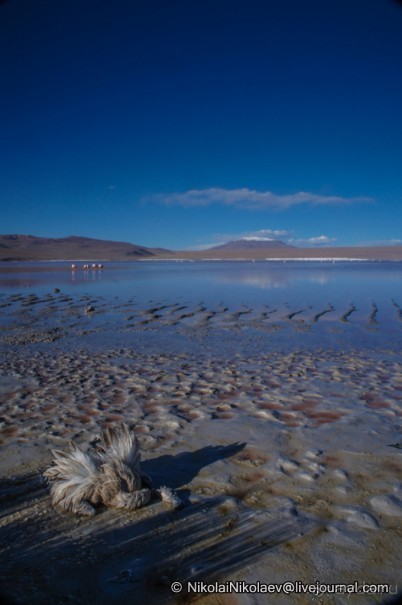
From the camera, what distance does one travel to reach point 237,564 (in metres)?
2.36

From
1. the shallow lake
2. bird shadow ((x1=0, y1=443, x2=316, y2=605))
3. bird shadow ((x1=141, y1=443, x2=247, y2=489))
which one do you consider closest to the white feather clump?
bird shadow ((x1=0, y1=443, x2=316, y2=605))

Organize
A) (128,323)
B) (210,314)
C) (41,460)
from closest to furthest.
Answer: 1. (41,460)
2. (128,323)
3. (210,314)

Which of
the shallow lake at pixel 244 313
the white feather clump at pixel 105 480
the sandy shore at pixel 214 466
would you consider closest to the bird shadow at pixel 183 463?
the sandy shore at pixel 214 466

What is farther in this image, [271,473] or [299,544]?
[271,473]

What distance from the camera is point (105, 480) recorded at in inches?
116

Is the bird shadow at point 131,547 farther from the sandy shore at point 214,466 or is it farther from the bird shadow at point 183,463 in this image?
the bird shadow at point 183,463

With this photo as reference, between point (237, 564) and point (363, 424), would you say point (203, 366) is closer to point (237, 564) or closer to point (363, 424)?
point (363, 424)

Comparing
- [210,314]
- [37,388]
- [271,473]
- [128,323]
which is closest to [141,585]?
[271,473]

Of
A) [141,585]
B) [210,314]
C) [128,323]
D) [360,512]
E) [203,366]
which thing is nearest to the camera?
[141,585]

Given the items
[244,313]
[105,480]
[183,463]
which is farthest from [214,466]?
[244,313]

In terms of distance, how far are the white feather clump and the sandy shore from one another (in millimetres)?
85

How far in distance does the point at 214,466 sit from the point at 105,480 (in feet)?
3.32

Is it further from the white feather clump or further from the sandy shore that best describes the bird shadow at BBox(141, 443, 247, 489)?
the white feather clump

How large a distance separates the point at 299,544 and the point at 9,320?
36.2 ft
